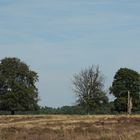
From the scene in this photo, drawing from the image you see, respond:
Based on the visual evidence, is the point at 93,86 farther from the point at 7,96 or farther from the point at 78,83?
the point at 7,96

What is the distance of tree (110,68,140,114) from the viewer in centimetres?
10488

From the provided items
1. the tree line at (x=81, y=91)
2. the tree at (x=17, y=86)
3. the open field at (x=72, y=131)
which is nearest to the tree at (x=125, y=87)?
the tree line at (x=81, y=91)

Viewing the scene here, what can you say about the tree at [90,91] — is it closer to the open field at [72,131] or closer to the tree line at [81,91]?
the tree line at [81,91]

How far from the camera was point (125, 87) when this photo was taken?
108 metres

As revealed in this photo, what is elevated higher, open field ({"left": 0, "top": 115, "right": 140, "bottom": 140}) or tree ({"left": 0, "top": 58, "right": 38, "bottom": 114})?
tree ({"left": 0, "top": 58, "right": 38, "bottom": 114})

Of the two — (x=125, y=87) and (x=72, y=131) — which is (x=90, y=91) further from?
(x=72, y=131)

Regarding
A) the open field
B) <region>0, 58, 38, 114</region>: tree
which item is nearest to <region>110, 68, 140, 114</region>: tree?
<region>0, 58, 38, 114</region>: tree

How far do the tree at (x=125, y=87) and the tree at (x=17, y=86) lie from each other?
631 inches

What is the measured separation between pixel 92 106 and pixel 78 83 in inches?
321

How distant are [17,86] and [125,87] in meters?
21.7

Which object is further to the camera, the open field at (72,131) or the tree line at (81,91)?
the tree line at (81,91)

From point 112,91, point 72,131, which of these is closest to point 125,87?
point 112,91

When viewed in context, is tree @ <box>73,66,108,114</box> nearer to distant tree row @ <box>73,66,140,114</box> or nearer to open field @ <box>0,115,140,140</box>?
distant tree row @ <box>73,66,140,114</box>

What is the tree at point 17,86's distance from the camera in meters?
103
